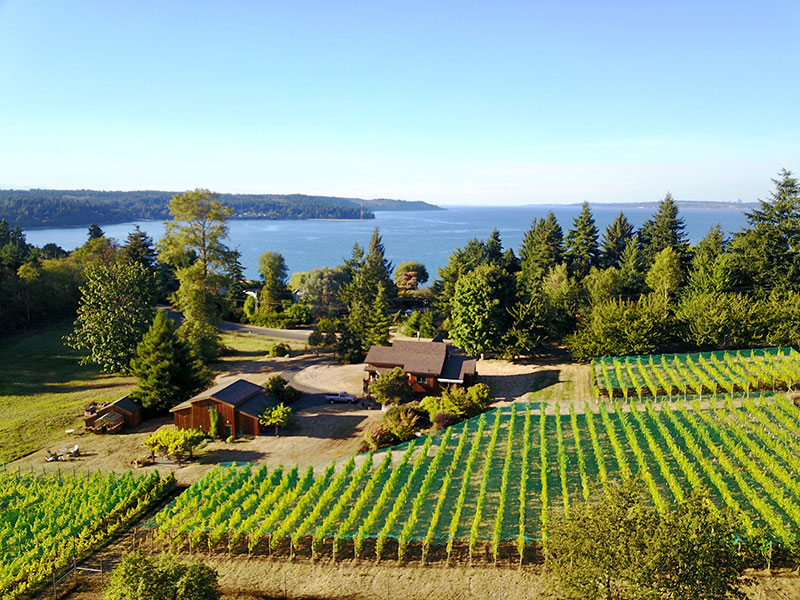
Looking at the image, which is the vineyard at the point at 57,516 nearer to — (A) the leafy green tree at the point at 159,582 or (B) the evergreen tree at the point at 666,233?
(A) the leafy green tree at the point at 159,582

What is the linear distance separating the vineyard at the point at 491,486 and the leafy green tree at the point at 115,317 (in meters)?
23.9

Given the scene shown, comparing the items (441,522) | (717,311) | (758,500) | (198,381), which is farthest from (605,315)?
(198,381)

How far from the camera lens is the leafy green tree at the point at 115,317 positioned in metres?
44.1

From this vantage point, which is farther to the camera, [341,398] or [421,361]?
[421,361]

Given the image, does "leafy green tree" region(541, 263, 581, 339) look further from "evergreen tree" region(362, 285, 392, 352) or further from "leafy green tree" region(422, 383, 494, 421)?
"leafy green tree" region(422, 383, 494, 421)

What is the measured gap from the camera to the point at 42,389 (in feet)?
141

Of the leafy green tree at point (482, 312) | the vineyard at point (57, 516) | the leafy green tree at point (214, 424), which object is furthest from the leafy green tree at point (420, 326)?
the vineyard at point (57, 516)

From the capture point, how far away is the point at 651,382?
35125 millimetres

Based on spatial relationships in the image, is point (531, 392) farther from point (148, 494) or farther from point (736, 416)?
point (148, 494)

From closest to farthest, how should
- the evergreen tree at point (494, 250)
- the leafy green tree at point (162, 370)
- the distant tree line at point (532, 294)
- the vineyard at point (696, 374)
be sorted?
the vineyard at point (696, 374), the leafy green tree at point (162, 370), the distant tree line at point (532, 294), the evergreen tree at point (494, 250)

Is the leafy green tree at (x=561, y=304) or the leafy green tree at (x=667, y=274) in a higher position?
the leafy green tree at (x=667, y=274)

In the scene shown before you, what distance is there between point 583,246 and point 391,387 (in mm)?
37666

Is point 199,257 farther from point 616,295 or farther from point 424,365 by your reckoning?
point 616,295

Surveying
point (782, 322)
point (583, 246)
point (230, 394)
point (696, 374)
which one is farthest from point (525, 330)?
point (583, 246)
